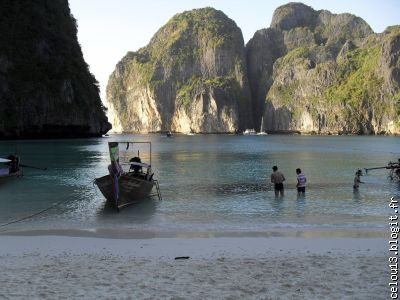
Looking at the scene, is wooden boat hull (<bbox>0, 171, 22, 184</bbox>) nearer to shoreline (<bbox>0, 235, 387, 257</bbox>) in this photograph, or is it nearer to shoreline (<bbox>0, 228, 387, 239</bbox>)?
shoreline (<bbox>0, 228, 387, 239</bbox>)

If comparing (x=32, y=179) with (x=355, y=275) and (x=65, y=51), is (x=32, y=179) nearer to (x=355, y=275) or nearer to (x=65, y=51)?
(x=355, y=275)

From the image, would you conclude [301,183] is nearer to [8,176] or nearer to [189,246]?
[189,246]

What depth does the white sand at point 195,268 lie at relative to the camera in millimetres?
9148

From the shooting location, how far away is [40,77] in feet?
344

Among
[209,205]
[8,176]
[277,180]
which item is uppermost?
[277,180]

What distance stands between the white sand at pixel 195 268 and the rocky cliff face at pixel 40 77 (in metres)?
87.5

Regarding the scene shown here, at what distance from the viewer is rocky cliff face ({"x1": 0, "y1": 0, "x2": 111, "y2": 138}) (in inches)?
3895

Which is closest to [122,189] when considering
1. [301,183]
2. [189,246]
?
[189,246]

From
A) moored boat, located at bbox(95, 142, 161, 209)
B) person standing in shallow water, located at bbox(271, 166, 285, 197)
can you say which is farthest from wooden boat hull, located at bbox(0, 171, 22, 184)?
person standing in shallow water, located at bbox(271, 166, 285, 197)

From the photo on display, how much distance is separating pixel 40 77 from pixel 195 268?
103478mm

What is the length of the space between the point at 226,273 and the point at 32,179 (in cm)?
2647

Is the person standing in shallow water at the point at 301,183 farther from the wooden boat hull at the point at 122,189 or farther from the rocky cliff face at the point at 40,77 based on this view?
the rocky cliff face at the point at 40,77

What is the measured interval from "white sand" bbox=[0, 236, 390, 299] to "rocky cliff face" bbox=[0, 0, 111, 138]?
87529 millimetres

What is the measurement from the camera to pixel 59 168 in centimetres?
4222
